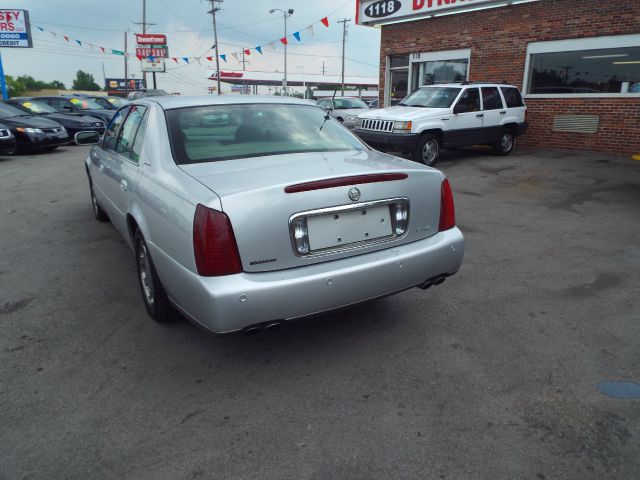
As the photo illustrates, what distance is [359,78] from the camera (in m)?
77.4

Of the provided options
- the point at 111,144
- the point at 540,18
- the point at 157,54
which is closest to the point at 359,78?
the point at 157,54

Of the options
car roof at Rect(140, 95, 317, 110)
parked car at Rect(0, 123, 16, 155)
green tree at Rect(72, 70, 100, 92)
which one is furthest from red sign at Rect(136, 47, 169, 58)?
green tree at Rect(72, 70, 100, 92)

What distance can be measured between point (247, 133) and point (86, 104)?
18.4 m

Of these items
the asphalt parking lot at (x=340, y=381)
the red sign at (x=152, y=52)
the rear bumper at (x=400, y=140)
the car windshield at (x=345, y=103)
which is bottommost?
the asphalt parking lot at (x=340, y=381)

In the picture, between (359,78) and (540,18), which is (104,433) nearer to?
(540,18)

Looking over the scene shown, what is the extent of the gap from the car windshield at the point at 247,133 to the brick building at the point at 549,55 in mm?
11303

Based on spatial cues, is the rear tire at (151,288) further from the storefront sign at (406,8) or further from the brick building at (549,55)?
the storefront sign at (406,8)

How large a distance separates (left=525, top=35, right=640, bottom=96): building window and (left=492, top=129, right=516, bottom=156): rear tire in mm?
2140

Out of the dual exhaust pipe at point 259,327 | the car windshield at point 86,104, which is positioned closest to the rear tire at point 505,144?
the dual exhaust pipe at point 259,327

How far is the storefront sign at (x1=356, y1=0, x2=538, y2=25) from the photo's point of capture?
45.6 ft

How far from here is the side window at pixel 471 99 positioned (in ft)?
36.4

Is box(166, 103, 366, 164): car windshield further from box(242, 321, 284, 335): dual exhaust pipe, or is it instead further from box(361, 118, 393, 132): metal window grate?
box(361, 118, 393, 132): metal window grate

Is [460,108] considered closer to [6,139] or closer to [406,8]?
[406,8]

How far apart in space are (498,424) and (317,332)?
1.37 m
